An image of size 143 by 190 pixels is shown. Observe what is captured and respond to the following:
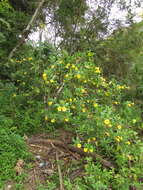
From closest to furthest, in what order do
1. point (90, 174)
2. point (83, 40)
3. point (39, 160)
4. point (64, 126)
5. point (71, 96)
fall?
point (90, 174)
point (39, 160)
point (71, 96)
point (64, 126)
point (83, 40)

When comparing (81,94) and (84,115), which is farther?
(81,94)

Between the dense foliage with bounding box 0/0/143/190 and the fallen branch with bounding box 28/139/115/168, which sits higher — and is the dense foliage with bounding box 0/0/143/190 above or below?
above

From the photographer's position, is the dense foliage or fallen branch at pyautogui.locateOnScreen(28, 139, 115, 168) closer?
the dense foliage

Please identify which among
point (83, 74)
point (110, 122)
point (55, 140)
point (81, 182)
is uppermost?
point (83, 74)

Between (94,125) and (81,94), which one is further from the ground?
(81,94)

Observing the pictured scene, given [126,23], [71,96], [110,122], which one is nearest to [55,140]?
[71,96]

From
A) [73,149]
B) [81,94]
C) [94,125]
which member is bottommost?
[73,149]

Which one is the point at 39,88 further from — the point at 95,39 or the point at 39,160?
the point at 95,39

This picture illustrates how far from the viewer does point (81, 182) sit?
5.95 feet

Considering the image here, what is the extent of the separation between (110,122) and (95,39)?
10.5 feet

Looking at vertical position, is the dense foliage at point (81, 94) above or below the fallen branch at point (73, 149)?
above

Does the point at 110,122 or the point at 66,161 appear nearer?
the point at 110,122

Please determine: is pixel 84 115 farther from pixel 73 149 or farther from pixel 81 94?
pixel 73 149

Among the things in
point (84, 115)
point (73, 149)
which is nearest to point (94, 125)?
point (84, 115)
